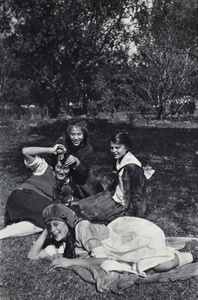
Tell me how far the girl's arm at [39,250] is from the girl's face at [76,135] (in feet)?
5.18

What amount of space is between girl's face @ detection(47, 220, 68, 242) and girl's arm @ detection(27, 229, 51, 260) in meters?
0.24

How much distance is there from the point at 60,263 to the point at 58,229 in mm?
361

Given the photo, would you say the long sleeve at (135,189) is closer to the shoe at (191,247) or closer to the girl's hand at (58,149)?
the shoe at (191,247)

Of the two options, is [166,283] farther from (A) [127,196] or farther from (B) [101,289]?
(A) [127,196]

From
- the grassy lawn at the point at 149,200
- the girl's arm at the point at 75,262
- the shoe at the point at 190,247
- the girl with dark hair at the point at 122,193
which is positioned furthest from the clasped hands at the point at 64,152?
the shoe at the point at 190,247

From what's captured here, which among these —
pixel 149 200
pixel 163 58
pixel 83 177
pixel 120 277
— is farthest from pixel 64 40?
pixel 120 277

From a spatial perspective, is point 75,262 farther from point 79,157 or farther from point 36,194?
→ point 79,157

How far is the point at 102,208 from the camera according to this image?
496 centimetres

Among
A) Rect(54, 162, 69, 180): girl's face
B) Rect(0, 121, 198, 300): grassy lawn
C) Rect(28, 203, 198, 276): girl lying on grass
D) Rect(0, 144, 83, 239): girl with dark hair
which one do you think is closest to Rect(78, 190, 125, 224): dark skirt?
Rect(0, 144, 83, 239): girl with dark hair

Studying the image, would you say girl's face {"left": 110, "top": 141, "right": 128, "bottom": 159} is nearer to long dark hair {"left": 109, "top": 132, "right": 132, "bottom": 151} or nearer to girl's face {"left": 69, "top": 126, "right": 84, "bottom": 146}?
long dark hair {"left": 109, "top": 132, "right": 132, "bottom": 151}

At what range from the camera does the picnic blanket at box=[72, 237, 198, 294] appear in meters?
→ 3.56

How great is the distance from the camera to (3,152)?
37.8ft

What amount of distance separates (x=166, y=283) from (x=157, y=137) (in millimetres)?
10639

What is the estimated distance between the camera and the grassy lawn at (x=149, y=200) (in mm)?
3561
